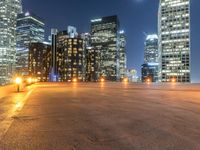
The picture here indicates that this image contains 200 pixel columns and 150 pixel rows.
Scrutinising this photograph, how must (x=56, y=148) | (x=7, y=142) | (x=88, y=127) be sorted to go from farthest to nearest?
(x=88, y=127), (x=7, y=142), (x=56, y=148)

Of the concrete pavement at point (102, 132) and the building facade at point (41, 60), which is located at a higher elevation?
the building facade at point (41, 60)

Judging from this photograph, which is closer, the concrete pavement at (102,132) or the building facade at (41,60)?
the concrete pavement at (102,132)

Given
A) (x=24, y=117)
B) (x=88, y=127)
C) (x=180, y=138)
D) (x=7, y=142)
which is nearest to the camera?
(x=7, y=142)

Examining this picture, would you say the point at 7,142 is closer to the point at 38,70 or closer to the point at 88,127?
the point at 88,127

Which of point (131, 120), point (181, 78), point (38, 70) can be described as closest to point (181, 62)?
point (181, 78)

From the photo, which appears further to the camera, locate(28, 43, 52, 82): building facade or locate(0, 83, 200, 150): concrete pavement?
locate(28, 43, 52, 82): building facade

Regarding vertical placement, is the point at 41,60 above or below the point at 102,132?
above

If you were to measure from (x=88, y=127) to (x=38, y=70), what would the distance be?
630 ft

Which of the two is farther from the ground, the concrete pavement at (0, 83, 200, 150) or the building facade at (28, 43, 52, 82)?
the building facade at (28, 43, 52, 82)

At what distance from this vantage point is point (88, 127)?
8.75 metres

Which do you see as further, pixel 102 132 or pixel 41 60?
pixel 41 60

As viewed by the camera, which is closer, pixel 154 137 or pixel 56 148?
pixel 56 148

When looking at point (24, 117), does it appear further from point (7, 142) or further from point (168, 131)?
point (168, 131)

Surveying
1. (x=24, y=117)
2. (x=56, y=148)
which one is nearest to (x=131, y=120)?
(x=24, y=117)
